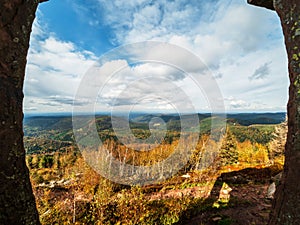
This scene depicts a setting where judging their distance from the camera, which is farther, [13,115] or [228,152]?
[228,152]

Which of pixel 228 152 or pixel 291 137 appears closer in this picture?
pixel 291 137

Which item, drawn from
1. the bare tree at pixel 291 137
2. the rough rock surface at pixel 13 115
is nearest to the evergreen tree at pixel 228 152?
the bare tree at pixel 291 137

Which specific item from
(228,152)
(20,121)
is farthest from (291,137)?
(228,152)

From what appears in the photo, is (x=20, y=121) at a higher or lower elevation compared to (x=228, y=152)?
higher

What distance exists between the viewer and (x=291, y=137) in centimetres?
155

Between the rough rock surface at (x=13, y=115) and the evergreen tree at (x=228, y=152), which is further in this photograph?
the evergreen tree at (x=228, y=152)

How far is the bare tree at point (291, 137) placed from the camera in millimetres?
1467

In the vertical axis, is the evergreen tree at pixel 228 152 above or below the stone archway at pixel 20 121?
below

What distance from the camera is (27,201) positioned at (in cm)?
158

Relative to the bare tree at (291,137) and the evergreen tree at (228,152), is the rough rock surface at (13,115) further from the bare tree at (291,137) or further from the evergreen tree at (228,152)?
the evergreen tree at (228,152)

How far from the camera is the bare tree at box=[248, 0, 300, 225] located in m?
1.47

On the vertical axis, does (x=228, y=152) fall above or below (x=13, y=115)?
below

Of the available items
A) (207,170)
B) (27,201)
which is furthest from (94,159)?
(207,170)

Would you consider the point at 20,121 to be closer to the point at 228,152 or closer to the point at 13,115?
the point at 13,115
